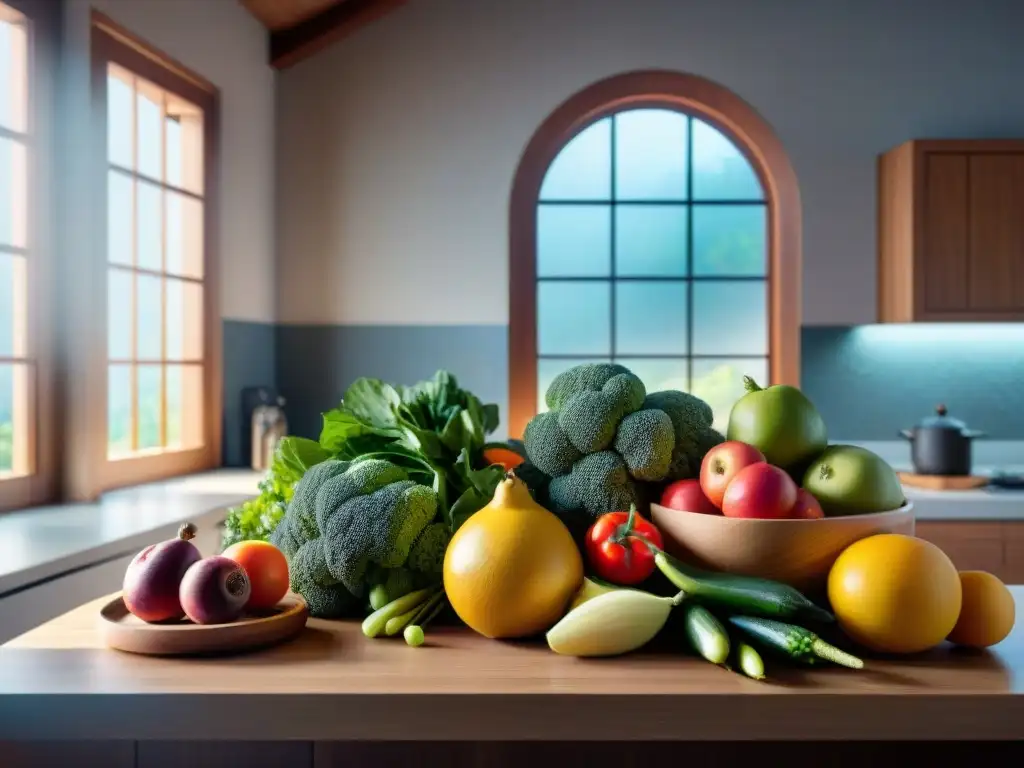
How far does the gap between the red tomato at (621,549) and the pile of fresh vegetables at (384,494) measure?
147mm

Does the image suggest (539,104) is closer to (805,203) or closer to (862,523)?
(805,203)

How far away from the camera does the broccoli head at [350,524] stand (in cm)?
98

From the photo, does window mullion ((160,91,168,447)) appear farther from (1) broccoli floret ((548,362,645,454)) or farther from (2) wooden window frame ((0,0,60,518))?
(1) broccoli floret ((548,362,645,454))

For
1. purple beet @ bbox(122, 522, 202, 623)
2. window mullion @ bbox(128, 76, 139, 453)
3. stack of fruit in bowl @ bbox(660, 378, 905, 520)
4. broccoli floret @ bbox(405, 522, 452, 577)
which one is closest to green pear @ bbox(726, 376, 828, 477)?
stack of fruit in bowl @ bbox(660, 378, 905, 520)

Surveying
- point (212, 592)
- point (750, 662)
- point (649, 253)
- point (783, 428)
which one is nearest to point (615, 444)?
point (783, 428)

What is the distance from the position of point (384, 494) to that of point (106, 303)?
1963 mm

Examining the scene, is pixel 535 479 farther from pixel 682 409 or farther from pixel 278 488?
pixel 278 488

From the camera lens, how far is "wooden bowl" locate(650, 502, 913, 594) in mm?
907

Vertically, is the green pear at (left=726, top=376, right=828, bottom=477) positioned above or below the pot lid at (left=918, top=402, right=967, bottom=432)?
above

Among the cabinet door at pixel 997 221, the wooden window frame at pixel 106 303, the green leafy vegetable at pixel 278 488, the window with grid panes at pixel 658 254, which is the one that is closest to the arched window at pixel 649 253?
the window with grid panes at pixel 658 254

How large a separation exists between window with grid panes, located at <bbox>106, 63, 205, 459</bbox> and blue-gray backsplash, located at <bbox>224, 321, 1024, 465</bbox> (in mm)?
414

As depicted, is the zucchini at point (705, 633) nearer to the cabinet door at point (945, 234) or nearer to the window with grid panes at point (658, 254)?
the cabinet door at point (945, 234)

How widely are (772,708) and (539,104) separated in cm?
348

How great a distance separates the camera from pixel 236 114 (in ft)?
11.9
